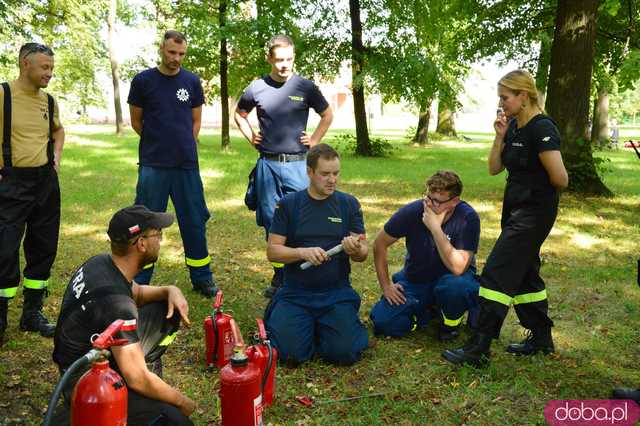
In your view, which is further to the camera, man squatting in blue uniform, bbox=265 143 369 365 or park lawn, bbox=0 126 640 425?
man squatting in blue uniform, bbox=265 143 369 365

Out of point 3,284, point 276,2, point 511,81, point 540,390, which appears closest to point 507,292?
point 540,390

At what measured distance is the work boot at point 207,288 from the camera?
5.70 m

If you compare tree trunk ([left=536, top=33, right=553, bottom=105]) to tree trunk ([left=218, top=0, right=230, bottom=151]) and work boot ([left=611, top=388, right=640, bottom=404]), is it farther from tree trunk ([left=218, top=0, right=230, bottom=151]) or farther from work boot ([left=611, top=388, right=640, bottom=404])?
work boot ([left=611, top=388, right=640, bottom=404])

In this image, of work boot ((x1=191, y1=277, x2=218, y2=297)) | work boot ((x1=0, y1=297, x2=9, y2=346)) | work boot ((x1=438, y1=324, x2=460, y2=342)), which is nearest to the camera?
work boot ((x1=0, y1=297, x2=9, y2=346))

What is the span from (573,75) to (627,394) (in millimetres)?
7916

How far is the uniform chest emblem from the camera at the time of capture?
5388 mm

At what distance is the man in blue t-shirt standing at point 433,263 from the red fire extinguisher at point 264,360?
1398 millimetres

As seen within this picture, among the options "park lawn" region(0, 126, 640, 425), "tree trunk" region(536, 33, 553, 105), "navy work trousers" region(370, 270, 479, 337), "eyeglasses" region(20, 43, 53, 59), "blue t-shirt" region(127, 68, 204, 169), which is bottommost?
"park lawn" region(0, 126, 640, 425)

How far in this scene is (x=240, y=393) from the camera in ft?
10.2

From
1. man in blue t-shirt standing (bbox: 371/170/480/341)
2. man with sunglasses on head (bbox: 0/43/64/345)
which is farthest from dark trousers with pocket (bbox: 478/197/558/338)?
man with sunglasses on head (bbox: 0/43/64/345)

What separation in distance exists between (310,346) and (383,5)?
1784 centimetres

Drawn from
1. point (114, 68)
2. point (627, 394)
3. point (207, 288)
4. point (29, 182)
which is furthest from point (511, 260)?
point (114, 68)

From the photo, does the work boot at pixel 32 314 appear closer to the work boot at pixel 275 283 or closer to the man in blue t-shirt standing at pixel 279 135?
the work boot at pixel 275 283

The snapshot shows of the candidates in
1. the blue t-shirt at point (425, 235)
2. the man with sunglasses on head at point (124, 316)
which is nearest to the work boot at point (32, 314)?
the man with sunglasses on head at point (124, 316)
